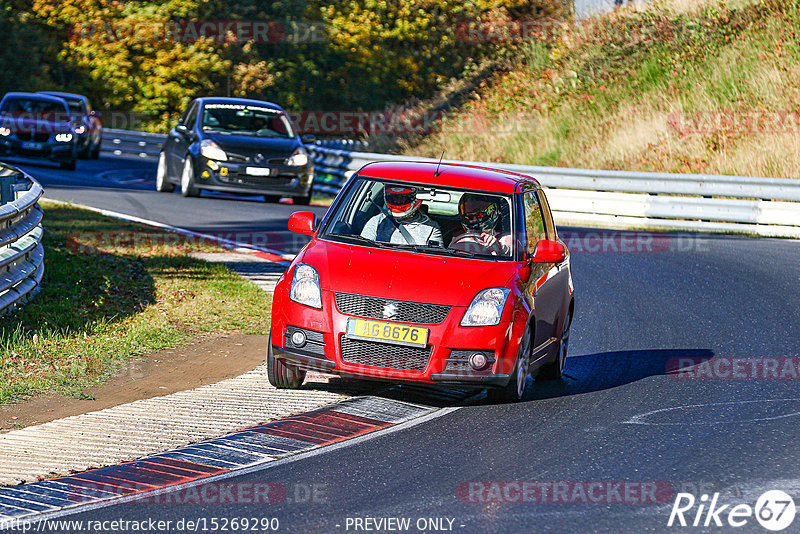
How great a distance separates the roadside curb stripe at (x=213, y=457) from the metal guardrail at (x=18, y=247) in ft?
11.1

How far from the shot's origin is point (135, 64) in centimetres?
4991

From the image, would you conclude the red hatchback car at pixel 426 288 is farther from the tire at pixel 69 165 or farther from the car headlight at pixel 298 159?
the tire at pixel 69 165

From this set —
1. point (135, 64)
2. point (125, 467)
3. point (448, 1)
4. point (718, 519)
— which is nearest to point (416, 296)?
point (125, 467)

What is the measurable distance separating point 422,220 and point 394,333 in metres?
1.41

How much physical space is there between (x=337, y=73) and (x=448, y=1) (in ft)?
30.0

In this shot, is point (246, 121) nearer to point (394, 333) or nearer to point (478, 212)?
point (478, 212)

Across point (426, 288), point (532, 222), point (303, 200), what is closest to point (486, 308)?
point (426, 288)

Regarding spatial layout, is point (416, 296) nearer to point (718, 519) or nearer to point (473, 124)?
point (718, 519)

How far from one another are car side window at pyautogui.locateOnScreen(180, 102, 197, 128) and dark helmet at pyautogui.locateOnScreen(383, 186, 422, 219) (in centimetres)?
1374

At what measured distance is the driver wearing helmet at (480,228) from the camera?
8.80 m

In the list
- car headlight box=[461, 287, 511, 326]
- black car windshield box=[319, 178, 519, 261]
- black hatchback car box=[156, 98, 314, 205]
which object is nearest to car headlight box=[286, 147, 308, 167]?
black hatchback car box=[156, 98, 314, 205]

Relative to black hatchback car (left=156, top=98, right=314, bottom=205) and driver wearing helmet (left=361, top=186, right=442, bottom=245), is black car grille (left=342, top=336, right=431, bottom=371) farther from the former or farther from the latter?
black hatchback car (left=156, top=98, right=314, bottom=205)

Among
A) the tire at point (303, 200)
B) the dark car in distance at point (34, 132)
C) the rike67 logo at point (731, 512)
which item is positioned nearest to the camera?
the rike67 logo at point (731, 512)

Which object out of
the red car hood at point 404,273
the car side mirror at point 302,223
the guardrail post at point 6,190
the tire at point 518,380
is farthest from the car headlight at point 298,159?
the tire at point 518,380
